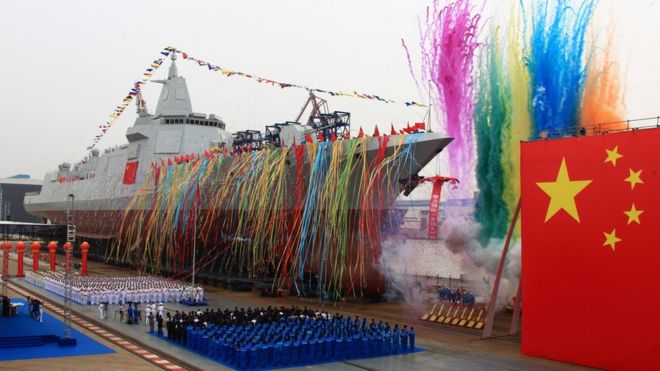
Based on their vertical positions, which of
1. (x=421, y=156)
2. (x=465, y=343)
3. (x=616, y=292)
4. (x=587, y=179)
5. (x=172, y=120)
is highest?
(x=172, y=120)

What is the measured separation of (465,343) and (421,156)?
785 centimetres

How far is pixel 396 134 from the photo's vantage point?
75.6 feet

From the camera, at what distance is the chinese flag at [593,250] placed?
43.8 feet

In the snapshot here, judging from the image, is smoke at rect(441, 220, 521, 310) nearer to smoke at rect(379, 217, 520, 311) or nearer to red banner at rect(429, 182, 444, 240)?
smoke at rect(379, 217, 520, 311)

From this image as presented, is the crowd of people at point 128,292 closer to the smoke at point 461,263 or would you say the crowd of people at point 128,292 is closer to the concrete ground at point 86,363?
the smoke at point 461,263

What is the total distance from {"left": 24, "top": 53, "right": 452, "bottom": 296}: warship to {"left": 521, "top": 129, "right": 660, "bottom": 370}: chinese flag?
787 cm

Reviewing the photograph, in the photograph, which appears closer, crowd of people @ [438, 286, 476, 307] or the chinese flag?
the chinese flag

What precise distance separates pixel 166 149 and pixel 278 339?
27.8 metres

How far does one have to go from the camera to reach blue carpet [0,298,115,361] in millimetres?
14891

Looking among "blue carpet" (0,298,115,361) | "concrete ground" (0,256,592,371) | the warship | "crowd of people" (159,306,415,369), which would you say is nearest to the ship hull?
the warship

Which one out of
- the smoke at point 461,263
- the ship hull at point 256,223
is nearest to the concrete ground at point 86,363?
the ship hull at point 256,223

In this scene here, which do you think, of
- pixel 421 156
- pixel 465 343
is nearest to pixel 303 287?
pixel 421 156

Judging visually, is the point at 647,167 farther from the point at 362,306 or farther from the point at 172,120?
the point at 172,120

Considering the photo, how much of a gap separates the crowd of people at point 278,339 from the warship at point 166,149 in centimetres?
771
